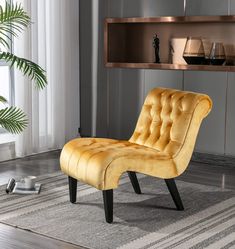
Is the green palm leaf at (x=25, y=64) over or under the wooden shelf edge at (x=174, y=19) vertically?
under

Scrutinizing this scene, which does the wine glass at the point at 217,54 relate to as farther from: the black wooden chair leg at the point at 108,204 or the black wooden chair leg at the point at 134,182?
the black wooden chair leg at the point at 108,204

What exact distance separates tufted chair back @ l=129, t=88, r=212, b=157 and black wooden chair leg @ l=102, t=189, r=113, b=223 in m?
0.49

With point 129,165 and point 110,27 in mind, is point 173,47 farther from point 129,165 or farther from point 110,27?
point 129,165

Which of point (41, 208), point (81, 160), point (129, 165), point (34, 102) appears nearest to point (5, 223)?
point (41, 208)

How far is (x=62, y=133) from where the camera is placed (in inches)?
223

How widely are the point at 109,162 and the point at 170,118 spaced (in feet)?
2.27

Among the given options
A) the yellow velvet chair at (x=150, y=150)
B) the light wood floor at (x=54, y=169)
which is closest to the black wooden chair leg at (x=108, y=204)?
the yellow velvet chair at (x=150, y=150)

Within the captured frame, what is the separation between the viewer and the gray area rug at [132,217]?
3.13 metres

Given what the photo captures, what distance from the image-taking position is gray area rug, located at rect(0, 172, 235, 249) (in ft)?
10.3

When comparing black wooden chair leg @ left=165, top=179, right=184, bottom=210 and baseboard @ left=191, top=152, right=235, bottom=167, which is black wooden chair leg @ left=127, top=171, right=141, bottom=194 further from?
baseboard @ left=191, top=152, right=235, bottom=167

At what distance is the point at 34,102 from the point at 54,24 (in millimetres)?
775

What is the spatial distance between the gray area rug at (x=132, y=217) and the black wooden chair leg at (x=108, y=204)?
5 centimetres

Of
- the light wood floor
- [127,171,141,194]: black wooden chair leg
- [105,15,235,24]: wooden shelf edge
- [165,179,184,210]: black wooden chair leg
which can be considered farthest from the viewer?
[105,15,235,24]: wooden shelf edge

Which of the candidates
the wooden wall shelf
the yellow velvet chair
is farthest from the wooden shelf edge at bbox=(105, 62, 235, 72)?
the yellow velvet chair
